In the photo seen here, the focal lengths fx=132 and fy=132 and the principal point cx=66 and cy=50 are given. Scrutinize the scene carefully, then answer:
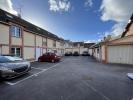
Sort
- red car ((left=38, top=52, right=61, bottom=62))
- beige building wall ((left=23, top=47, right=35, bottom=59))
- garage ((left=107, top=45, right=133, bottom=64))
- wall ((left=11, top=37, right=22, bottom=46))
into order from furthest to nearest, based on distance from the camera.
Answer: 1. red car ((left=38, top=52, right=61, bottom=62))
2. beige building wall ((left=23, top=47, right=35, bottom=59))
3. wall ((left=11, top=37, right=22, bottom=46))
4. garage ((left=107, top=45, right=133, bottom=64))

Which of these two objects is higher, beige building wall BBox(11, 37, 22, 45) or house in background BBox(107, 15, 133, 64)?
beige building wall BBox(11, 37, 22, 45)

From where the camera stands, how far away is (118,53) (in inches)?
684

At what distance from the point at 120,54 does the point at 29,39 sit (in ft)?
44.1

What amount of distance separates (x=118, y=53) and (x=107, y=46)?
1.71 meters

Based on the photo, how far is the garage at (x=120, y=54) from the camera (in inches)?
648

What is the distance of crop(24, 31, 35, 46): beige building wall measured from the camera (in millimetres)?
19550

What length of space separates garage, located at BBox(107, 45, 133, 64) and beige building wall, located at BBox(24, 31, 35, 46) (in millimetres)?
11899

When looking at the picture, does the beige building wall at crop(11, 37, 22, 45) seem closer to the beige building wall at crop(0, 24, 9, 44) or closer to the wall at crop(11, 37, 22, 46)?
the wall at crop(11, 37, 22, 46)


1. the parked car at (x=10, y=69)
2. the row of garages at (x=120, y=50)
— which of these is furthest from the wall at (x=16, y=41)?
the row of garages at (x=120, y=50)

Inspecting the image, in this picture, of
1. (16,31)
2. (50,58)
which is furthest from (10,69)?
(50,58)

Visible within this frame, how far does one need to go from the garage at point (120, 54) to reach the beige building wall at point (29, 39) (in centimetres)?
1190

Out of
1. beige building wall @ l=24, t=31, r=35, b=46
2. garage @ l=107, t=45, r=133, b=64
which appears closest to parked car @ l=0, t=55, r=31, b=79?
beige building wall @ l=24, t=31, r=35, b=46

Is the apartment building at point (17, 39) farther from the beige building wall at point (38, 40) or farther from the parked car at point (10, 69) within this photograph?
the parked car at point (10, 69)

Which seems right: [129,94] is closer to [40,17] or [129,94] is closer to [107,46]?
[107,46]
